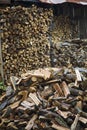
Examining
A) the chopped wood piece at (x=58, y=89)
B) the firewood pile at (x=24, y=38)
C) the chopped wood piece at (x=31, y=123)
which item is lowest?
the chopped wood piece at (x=31, y=123)

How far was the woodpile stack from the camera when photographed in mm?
11000

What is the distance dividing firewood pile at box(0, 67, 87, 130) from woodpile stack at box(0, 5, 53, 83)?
2.52 meters

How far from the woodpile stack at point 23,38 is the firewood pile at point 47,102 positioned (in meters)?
2.52

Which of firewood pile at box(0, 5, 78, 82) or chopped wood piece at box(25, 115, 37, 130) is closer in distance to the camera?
chopped wood piece at box(25, 115, 37, 130)

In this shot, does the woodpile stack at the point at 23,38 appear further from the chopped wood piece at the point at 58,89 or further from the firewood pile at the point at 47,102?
the chopped wood piece at the point at 58,89

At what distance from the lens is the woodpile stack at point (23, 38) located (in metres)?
11.0

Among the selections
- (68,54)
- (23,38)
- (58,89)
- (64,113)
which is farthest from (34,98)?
(68,54)

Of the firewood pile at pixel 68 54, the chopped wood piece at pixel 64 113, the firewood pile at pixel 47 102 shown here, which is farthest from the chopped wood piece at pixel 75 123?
the firewood pile at pixel 68 54

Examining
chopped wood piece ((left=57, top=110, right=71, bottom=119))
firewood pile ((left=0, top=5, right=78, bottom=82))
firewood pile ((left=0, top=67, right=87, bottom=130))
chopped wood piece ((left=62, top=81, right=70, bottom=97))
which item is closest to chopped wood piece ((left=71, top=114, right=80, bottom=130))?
firewood pile ((left=0, top=67, right=87, bottom=130))

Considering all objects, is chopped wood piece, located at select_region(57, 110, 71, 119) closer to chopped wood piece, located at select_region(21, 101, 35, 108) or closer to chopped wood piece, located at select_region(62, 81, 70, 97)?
chopped wood piece, located at select_region(62, 81, 70, 97)

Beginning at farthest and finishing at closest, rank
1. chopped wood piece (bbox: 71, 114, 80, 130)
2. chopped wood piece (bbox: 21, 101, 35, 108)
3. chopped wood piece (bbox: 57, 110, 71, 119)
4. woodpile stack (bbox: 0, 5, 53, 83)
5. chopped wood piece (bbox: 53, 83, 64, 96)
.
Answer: woodpile stack (bbox: 0, 5, 53, 83) → chopped wood piece (bbox: 53, 83, 64, 96) → chopped wood piece (bbox: 21, 101, 35, 108) → chopped wood piece (bbox: 57, 110, 71, 119) → chopped wood piece (bbox: 71, 114, 80, 130)

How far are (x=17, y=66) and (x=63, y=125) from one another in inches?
171

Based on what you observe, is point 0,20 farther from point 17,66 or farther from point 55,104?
point 55,104

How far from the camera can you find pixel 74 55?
14445mm
